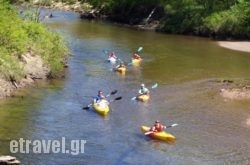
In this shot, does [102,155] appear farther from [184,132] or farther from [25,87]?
[25,87]

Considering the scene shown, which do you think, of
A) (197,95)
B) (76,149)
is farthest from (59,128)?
(197,95)

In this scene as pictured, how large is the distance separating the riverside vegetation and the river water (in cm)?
106

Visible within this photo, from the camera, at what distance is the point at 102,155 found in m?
26.2

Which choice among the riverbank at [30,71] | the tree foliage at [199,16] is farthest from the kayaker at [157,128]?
the tree foliage at [199,16]

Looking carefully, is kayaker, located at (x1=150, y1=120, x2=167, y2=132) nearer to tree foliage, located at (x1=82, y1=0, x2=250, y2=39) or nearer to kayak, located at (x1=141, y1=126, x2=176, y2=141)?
kayak, located at (x1=141, y1=126, x2=176, y2=141)

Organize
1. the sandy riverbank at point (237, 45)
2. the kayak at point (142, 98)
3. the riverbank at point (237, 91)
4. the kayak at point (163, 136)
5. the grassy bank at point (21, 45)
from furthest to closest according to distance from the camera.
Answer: the sandy riverbank at point (237, 45) → the riverbank at point (237, 91) → the kayak at point (142, 98) → the grassy bank at point (21, 45) → the kayak at point (163, 136)

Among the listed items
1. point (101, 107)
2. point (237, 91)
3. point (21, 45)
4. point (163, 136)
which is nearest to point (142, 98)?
point (101, 107)

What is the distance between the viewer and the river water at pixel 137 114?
88.2ft

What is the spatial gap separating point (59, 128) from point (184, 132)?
23.9 feet

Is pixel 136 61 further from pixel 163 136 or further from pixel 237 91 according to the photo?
pixel 163 136

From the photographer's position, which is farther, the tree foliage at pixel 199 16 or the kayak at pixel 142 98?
the tree foliage at pixel 199 16

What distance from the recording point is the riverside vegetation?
3634cm

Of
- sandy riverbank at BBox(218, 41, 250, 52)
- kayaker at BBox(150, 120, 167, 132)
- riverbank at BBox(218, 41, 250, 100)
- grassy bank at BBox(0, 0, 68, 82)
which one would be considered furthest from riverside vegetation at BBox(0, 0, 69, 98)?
sandy riverbank at BBox(218, 41, 250, 52)

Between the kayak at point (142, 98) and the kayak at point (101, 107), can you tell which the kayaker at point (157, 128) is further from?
the kayak at point (142, 98)
